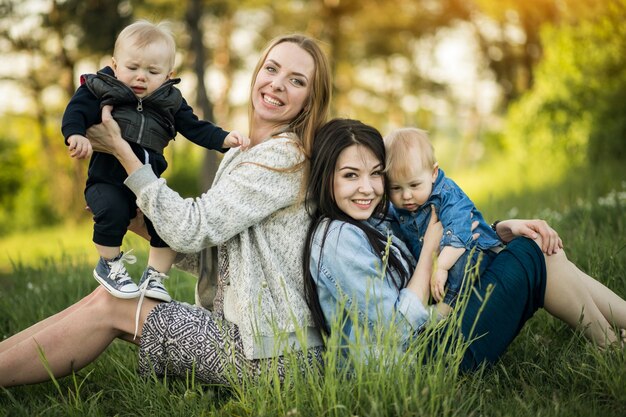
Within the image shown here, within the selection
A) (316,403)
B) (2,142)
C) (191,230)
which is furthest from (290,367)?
(2,142)

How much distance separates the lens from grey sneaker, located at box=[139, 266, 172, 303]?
278 centimetres

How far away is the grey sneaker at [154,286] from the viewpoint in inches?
109

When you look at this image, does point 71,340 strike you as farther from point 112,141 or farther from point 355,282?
point 355,282

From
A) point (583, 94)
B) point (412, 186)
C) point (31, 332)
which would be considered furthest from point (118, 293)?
point (583, 94)

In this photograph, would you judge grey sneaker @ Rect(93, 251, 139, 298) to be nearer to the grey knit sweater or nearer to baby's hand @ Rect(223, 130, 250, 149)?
the grey knit sweater

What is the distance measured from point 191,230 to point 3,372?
1.01 metres

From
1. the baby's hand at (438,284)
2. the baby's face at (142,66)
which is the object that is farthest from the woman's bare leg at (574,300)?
the baby's face at (142,66)

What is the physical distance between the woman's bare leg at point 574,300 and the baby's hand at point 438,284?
1.59 feet

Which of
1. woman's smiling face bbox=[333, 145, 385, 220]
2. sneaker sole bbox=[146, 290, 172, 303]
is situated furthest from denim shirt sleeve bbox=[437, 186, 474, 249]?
sneaker sole bbox=[146, 290, 172, 303]

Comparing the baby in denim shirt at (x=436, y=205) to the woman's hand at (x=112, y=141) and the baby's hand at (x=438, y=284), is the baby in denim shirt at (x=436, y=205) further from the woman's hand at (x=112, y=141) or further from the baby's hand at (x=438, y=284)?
the woman's hand at (x=112, y=141)

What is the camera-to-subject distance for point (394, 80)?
24.6 m

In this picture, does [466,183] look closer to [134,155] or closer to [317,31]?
[317,31]

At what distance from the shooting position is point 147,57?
2848 mm

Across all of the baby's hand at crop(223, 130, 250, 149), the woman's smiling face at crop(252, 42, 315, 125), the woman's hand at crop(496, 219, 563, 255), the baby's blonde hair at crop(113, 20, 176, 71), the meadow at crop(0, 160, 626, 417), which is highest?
the baby's blonde hair at crop(113, 20, 176, 71)
